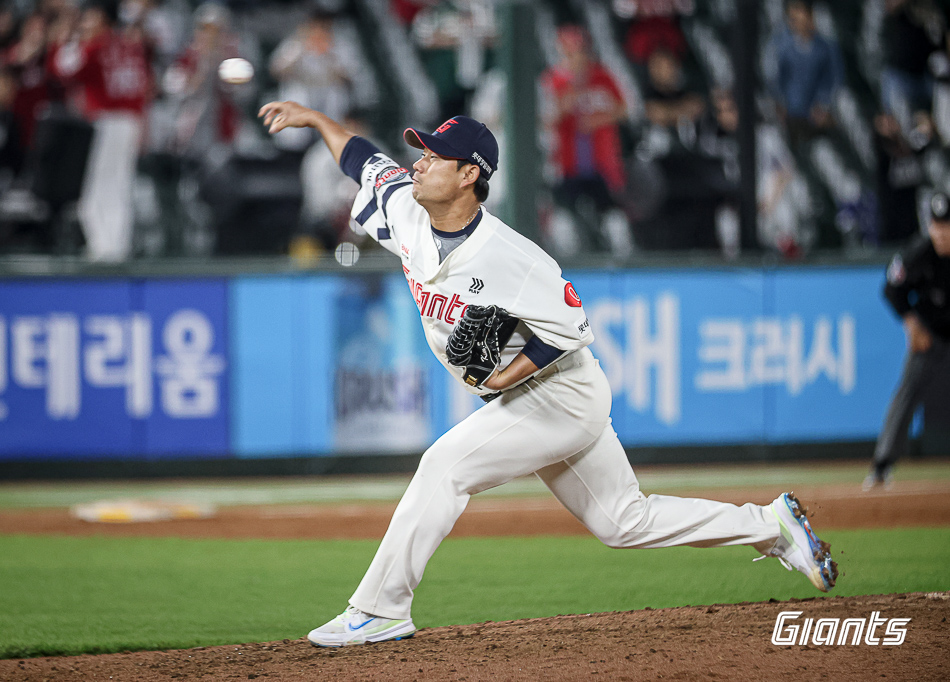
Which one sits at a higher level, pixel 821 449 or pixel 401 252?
pixel 401 252

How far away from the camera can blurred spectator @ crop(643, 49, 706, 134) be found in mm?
12109

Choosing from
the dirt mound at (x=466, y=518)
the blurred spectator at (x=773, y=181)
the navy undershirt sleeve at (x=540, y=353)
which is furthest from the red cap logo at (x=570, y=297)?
the blurred spectator at (x=773, y=181)

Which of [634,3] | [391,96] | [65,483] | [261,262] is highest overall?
[634,3]

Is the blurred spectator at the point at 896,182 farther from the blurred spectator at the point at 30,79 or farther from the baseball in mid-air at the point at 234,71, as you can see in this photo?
the blurred spectator at the point at 30,79

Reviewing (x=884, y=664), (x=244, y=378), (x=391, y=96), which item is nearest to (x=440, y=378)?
(x=244, y=378)

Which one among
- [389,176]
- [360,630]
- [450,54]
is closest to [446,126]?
[389,176]

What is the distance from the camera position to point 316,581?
19.6 ft

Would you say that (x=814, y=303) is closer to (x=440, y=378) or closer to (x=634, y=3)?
(x=440, y=378)

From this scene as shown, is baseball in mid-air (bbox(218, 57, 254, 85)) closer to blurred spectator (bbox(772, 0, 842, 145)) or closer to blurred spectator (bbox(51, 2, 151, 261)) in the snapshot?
blurred spectator (bbox(51, 2, 151, 261))

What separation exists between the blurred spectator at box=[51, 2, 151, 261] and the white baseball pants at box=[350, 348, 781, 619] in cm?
703

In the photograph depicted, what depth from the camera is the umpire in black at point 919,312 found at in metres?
8.55

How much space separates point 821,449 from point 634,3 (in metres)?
5.99

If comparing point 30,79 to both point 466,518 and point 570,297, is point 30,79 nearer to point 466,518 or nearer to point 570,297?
point 466,518

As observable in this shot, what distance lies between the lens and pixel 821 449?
1023 centimetres
